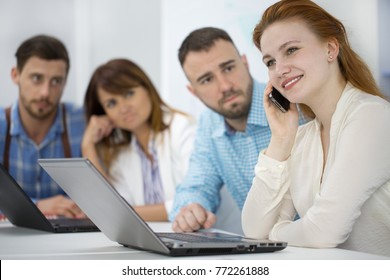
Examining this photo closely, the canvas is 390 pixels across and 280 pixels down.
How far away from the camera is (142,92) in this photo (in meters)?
2.77

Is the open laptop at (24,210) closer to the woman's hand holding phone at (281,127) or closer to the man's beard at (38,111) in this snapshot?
the woman's hand holding phone at (281,127)

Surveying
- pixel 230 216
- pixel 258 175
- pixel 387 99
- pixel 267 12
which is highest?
pixel 267 12

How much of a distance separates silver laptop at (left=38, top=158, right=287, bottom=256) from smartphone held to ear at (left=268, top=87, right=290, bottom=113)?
43 centimetres

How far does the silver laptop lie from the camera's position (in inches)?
40.0

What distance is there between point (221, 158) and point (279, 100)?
2.13ft

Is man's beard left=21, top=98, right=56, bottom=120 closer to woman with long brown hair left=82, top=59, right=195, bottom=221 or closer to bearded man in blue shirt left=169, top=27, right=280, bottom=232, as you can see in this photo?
woman with long brown hair left=82, top=59, right=195, bottom=221

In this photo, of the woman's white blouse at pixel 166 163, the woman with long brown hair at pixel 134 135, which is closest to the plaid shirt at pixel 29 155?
the woman with long brown hair at pixel 134 135

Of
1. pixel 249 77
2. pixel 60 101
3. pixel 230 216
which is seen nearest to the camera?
pixel 249 77

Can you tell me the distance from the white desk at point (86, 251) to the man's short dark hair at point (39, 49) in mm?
1425

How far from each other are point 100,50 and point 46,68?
662 millimetres

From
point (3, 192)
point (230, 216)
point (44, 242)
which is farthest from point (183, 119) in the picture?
point (44, 242)

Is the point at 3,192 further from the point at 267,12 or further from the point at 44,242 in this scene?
the point at 267,12

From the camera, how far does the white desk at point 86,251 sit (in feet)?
3.51

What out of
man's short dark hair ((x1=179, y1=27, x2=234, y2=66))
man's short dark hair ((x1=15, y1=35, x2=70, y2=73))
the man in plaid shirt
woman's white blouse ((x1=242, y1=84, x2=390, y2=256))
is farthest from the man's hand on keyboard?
man's short dark hair ((x1=15, y1=35, x2=70, y2=73))
